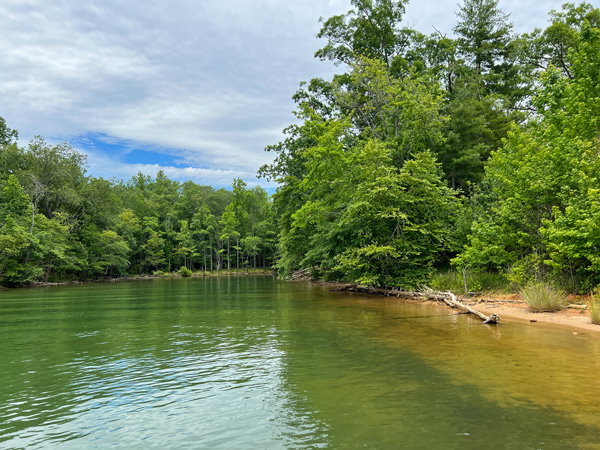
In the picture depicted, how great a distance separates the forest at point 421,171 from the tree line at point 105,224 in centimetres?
33

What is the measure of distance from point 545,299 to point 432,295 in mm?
6353

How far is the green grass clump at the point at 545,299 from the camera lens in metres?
14.3

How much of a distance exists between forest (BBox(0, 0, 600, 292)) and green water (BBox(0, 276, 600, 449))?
6540mm

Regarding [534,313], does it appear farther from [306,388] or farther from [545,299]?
[306,388]

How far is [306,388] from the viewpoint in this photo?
712 centimetres

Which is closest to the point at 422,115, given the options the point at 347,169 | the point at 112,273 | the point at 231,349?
the point at 347,169

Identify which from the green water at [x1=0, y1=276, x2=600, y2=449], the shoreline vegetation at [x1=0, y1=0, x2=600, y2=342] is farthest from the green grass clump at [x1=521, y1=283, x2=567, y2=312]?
the green water at [x1=0, y1=276, x2=600, y2=449]

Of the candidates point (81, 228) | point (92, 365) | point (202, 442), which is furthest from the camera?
point (81, 228)

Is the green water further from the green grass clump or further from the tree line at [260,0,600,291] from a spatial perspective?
the tree line at [260,0,600,291]

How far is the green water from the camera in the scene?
16.9 feet

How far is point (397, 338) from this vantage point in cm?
1127

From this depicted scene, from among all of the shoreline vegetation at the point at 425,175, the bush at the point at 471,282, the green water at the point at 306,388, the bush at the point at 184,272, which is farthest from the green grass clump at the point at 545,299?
the bush at the point at 184,272

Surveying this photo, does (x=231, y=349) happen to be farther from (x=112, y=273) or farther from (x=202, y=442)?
(x=112, y=273)

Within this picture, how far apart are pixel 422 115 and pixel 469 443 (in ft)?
82.8
